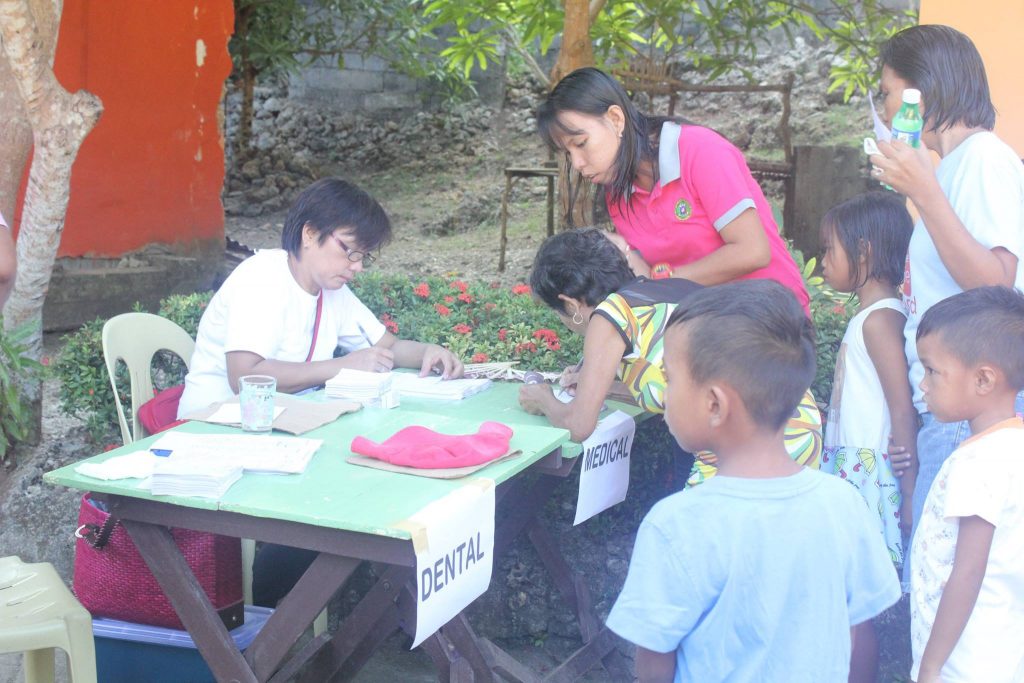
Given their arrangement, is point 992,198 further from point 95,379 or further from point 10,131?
point 10,131

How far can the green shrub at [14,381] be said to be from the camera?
375 centimetres

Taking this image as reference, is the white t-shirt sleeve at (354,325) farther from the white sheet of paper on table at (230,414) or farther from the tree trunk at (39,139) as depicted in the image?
the tree trunk at (39,139)

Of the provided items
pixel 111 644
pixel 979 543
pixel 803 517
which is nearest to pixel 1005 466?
pixel 979 543

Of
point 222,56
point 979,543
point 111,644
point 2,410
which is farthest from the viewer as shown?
point 222,56

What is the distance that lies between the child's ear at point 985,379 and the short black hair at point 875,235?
72cm

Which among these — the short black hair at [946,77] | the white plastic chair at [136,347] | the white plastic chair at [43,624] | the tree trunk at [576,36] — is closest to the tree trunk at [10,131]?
the white plastic chair at [136,347]

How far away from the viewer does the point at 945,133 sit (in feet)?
8.48

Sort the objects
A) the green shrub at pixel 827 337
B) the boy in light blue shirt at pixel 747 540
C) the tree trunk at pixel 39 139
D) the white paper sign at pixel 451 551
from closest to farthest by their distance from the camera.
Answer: the boy in light blue shirt at pixel 747 540 < the white paper sign at pixel 451 551 < the tree trunk at pixel 39 139 < the green shrub at pixel 827 337

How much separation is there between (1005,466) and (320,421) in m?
1.60

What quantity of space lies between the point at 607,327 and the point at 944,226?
798 millimetres

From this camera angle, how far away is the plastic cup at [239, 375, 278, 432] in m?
2.58

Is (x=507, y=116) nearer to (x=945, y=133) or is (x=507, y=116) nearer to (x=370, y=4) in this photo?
(x=370, y=4)

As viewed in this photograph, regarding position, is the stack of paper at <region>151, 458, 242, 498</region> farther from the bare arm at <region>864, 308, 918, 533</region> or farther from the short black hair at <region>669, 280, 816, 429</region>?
the bare arm at <region>864, 308, 918, 533</region>

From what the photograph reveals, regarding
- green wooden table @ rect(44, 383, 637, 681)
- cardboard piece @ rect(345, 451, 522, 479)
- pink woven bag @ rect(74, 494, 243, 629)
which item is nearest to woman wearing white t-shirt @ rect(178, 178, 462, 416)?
green wooden table @ rect(44, 383, 637, 681)
